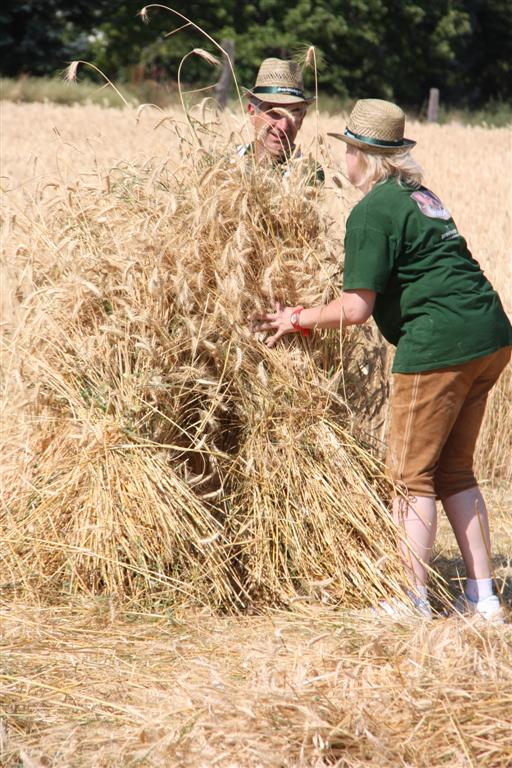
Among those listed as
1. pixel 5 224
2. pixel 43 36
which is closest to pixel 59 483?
pixel 5 224

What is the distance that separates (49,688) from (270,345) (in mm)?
1378

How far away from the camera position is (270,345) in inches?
141

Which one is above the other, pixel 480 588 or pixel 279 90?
pixel 279 90

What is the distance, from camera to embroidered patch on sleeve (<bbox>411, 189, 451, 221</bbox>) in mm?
3268

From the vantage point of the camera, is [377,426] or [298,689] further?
[377,426]

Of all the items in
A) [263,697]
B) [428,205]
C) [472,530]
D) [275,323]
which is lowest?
[472,530]

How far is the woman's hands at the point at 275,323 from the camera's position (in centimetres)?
352

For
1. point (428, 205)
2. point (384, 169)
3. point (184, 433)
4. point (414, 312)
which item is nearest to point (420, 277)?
point (414, 312)

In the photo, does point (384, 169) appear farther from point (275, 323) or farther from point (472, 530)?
point (472, 530)

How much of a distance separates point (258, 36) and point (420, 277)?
30.8 m

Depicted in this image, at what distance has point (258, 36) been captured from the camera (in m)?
Result: 32.3

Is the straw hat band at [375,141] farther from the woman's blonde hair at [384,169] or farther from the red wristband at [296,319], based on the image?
the red wristband at [296,319]

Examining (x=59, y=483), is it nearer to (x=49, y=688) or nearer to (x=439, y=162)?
(x=49, y=688)

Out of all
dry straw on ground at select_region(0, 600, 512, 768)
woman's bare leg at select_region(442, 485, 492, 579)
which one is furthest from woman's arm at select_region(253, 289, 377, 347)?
dry straw on ground at select_region(0, 600, 512, 768)
